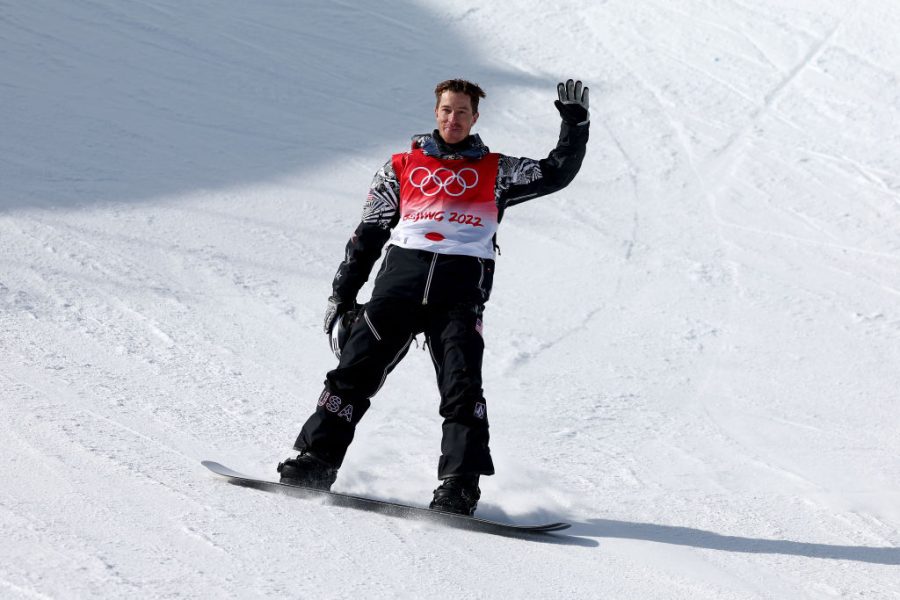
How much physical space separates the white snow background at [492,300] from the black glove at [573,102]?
4.75ft

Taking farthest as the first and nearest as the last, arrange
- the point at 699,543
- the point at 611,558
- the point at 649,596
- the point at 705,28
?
the point at 705,28, the point at 699,543, the point at 611,558, the point at 649,596

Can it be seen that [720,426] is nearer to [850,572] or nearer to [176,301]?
[850,572]

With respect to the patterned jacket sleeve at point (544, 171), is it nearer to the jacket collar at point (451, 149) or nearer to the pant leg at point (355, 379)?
the jacket collar at point (451, 149)

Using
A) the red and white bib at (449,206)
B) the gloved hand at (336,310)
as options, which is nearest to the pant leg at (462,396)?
the red and white bib at (449,206)

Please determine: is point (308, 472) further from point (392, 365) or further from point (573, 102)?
point (573, 102)

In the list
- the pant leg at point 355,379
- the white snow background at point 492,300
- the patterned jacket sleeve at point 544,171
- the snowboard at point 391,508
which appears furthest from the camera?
the patterned jacket sleeve at point 544,171

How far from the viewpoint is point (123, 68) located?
389 inches

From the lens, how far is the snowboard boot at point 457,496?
12.7 feet

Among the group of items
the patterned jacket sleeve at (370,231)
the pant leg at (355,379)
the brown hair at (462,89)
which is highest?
the brown hair at (462,89)

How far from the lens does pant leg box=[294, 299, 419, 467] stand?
408 centimetres

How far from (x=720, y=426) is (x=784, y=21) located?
7.63 m

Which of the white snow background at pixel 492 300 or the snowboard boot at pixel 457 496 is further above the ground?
the white snow background at pixel 492 300

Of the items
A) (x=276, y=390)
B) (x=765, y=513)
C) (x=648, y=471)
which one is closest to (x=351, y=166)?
(x=276, y=390)

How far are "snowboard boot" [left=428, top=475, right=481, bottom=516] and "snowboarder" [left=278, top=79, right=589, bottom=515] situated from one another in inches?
0.8
